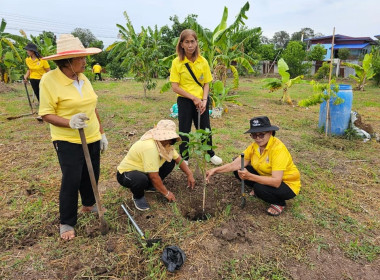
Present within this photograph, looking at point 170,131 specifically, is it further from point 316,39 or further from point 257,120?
point 316,39

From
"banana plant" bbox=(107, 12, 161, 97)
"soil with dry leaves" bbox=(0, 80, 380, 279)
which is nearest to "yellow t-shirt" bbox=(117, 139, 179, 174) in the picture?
"soil with dry leaves" bbox=(0, 80, 380, 279)

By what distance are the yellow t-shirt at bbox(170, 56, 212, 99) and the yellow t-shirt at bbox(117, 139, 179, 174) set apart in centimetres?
Result: 112

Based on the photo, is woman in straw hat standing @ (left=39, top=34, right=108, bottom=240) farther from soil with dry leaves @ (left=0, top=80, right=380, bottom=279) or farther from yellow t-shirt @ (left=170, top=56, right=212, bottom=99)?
yellow t-shirt @ (left=170, top=56, right=212, bottom=99)

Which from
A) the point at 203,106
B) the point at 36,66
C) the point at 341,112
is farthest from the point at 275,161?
the point at 36,66

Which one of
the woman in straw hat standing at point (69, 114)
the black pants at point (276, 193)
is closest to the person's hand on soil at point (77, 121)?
the woman in straw hat standing at point (69, 114)

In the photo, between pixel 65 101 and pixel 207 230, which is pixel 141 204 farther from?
pixel 65 101

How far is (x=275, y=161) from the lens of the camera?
259 cm

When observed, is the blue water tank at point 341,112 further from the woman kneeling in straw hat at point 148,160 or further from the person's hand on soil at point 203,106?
the woman kneeling in straw hat at point 148,160

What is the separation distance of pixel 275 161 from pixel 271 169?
17 cm

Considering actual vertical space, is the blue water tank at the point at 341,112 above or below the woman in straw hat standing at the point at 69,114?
below

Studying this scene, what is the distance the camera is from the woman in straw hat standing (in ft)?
6.53

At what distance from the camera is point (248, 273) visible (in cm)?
202

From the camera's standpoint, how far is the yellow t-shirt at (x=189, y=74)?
3.31 meters

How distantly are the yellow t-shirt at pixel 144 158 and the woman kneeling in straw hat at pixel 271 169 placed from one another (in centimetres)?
66
